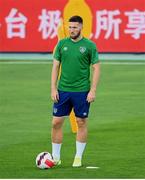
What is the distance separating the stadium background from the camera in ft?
41.2

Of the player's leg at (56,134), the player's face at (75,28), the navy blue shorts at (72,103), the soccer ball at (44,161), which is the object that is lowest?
the soccer ball at (44,161)

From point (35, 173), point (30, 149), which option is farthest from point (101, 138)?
point (35, 173)

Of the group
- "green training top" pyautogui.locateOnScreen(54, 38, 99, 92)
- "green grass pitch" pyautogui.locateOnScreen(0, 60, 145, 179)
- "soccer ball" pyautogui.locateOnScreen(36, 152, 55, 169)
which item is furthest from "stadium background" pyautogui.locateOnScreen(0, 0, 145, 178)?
"green training top" pyautogui.locateOnScreen(54, 38, 99, 92)

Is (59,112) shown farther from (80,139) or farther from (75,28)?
(75,28)

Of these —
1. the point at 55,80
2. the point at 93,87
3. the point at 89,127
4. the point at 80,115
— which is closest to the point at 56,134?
the point at 80,115

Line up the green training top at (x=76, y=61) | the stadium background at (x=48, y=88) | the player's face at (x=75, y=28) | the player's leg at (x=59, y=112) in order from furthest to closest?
the stadium background at (x=48, y=88)
the player's leg at (x=59, y=112)
the green training top at (x=76, y=61)
the player's face at (x=75, y=28)

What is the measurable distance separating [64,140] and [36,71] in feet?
40.3

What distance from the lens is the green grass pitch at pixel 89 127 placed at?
464 inches

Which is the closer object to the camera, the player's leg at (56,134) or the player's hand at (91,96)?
the player's hand at (91,96)

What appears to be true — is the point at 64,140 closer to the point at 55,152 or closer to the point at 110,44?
the point at 55,152

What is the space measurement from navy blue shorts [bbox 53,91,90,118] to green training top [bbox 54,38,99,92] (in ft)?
0.23

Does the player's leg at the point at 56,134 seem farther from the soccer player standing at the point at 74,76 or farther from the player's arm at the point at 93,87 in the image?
the player's arm at the point at 93,87

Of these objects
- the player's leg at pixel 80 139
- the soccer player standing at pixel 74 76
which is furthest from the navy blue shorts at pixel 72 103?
the player's leg at pixel 80 139

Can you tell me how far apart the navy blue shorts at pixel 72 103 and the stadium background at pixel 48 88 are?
2.55 ft
